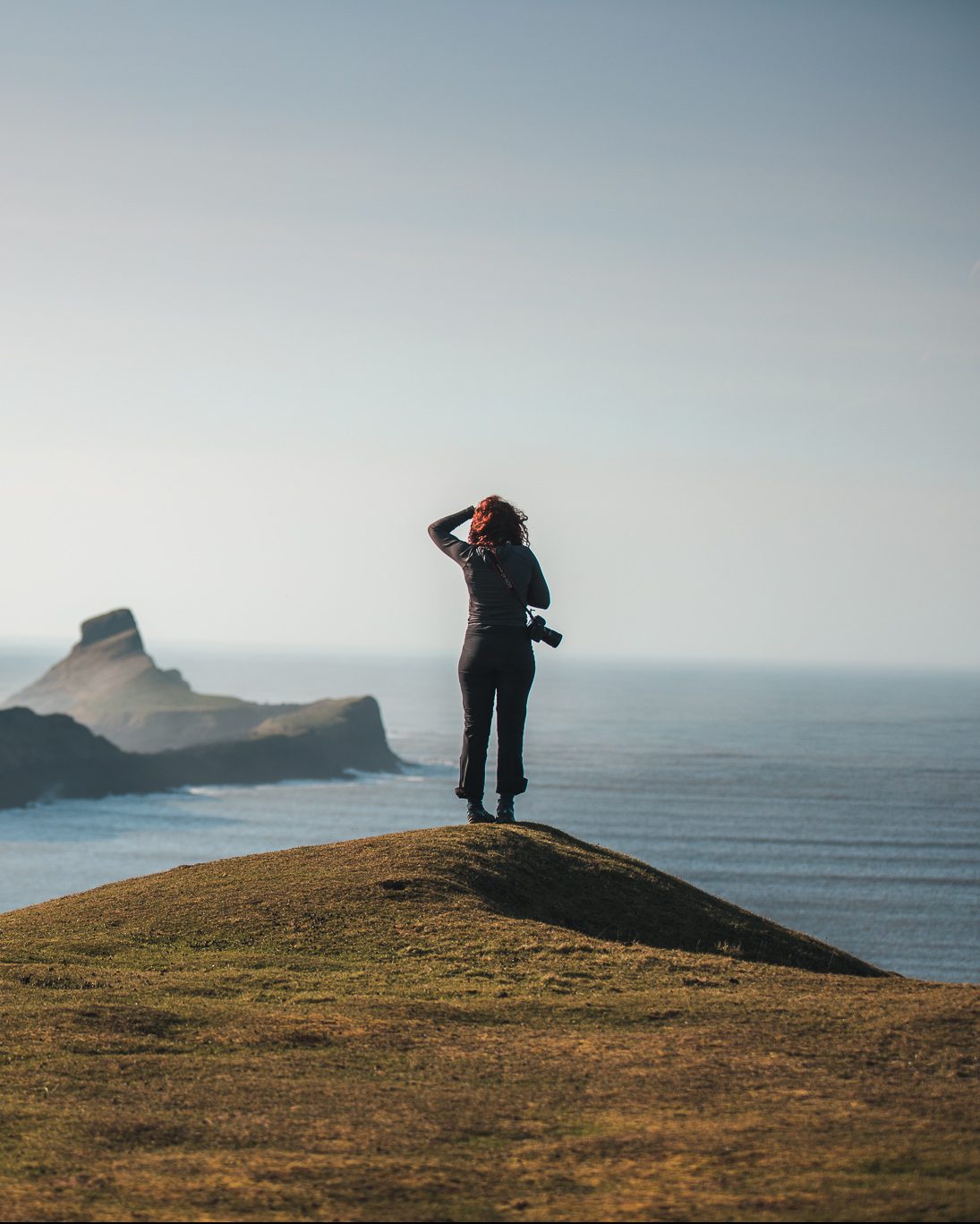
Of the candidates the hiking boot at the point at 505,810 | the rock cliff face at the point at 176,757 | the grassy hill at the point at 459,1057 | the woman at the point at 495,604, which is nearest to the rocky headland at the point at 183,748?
the rock cliff face at the point at 176,757

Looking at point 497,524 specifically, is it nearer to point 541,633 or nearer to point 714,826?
point 541,633

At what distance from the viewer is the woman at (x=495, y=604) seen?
1305cm

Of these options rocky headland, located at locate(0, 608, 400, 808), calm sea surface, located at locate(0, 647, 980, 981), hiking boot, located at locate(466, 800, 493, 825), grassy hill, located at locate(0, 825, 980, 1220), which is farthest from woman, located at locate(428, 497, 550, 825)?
rocky headland, located at locate(0, 608, 400, 808)

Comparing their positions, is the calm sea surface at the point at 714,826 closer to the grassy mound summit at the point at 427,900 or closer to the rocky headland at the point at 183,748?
the rocky headland at the point at 183,748

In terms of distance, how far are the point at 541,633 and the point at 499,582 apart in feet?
2.25

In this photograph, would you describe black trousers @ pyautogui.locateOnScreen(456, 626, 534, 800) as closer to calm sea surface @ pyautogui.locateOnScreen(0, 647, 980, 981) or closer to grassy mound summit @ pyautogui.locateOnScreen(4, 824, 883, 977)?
grassy mound summit @ pyautogui.locateOnScreen(4, 824, 883, 977)

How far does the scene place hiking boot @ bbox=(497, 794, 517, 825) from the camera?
47.7ft

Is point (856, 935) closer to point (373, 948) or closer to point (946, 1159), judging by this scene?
point (373, 948)

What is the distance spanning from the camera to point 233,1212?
5.17 meters

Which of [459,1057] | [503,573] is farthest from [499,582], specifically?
[459,1057]

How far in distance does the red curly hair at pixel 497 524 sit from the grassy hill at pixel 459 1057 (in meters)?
3.36

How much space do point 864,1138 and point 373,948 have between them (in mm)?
5956

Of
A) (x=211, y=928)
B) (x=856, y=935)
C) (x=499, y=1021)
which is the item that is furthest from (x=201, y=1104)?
(x=856, y=935)

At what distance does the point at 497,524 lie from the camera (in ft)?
43.1
